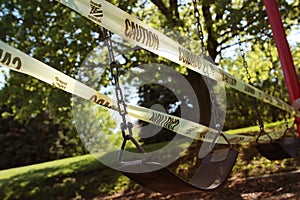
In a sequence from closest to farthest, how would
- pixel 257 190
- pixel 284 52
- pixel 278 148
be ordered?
pixel 278 148
pixel 284 52
pixel 257 190

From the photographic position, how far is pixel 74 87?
1566 millimetres

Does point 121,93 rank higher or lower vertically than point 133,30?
lower

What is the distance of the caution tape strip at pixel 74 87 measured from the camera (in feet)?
4.06

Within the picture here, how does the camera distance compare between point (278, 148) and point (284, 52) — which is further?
point (284, 52)

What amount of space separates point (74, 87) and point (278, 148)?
2.11 meters

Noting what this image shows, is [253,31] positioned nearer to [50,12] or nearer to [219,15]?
[219,15]

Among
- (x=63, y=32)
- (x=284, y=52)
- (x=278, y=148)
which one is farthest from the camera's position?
(x=63, y=32)

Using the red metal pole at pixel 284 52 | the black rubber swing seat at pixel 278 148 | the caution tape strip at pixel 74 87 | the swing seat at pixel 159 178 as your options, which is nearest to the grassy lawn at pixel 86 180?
the black rubber swing seat at pixel 278 148

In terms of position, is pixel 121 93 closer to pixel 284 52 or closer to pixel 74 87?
pixel 74 87

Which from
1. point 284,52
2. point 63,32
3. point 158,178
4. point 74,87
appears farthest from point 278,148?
point 63,32

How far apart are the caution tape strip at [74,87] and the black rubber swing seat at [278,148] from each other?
0.71 metres

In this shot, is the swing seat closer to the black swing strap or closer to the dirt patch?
the black swing strap

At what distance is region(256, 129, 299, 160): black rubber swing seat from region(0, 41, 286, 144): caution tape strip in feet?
2.35

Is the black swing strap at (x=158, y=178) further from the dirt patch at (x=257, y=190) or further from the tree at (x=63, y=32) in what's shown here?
the tree at (x=63, y=32)
